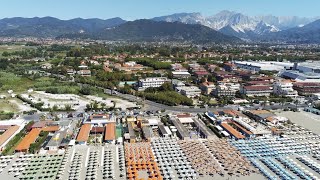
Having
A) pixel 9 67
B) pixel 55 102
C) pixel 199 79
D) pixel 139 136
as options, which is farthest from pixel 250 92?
pixel 9 67

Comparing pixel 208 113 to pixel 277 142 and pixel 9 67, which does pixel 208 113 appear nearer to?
pixel 277 142

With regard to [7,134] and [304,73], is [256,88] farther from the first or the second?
[7,134]

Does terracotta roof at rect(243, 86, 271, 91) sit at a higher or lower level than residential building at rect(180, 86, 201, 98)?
higher

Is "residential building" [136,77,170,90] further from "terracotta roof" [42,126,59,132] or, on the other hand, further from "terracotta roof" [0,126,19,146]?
"terracotta roof" [0,126,19,146]

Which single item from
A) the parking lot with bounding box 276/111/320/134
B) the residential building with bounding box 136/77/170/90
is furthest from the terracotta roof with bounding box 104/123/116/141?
the residential building with bounding box 136/77/170/90

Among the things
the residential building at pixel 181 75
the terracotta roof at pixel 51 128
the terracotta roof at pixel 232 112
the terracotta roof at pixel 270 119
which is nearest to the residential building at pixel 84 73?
the residential building at pixel 181 75
